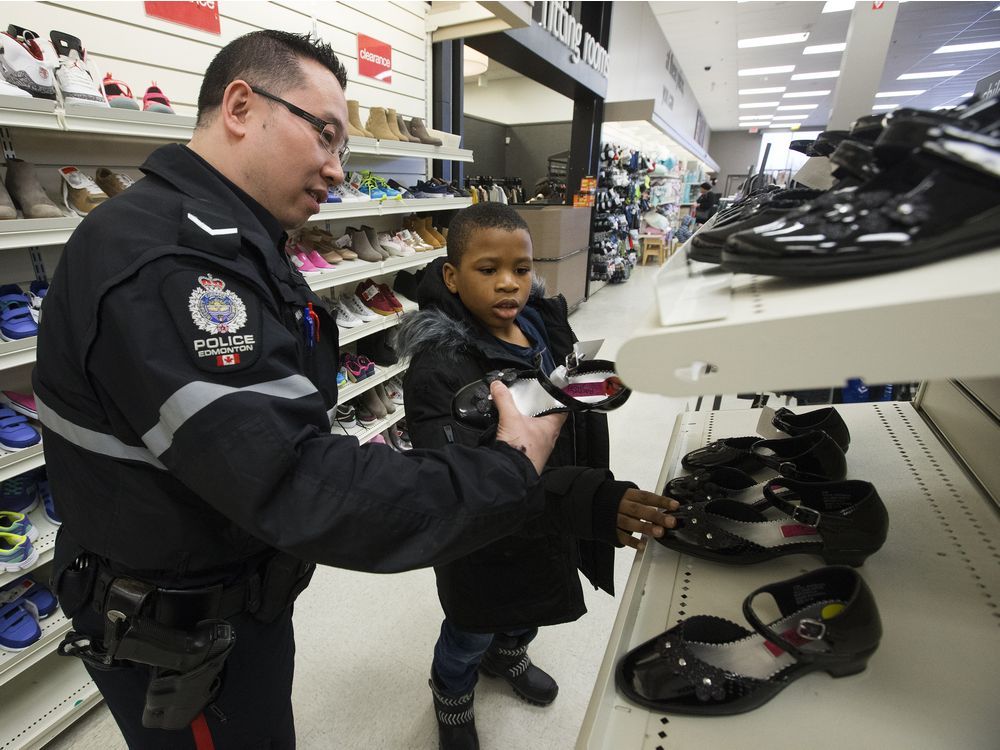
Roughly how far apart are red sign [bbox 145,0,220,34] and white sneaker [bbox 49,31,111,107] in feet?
1.87

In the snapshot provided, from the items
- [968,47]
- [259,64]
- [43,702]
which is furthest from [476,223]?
[968,47]

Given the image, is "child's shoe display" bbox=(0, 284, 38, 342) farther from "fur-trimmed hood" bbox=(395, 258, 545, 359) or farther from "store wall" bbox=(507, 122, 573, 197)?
"store wall" bbox=(507, 122, 573, 197)

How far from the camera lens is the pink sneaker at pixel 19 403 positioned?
1564 mm

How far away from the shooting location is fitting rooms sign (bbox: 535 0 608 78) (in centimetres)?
449

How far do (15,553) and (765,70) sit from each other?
637 inches

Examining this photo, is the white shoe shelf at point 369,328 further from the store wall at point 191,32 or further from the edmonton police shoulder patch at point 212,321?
the edmonton police shoulder patch at point 212,321

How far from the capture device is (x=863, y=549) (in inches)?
34.1

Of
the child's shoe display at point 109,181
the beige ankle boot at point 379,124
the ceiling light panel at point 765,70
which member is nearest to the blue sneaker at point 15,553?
the child's shoe display at point 109,181

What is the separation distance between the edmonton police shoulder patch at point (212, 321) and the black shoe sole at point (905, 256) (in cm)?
62

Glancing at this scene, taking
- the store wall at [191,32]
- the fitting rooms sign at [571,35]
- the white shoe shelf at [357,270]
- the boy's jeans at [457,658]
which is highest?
the fitting rooms sign at [571,35]

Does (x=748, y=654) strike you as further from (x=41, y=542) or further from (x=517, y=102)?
(x=517, y=102)

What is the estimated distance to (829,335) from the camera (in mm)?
349

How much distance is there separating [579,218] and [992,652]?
6434 millimetres

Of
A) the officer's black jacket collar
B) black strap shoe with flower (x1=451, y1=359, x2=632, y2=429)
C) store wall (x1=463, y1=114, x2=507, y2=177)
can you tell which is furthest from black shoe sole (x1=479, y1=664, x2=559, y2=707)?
store wall (x1=463, y1=114, x2=507, y2=177)
